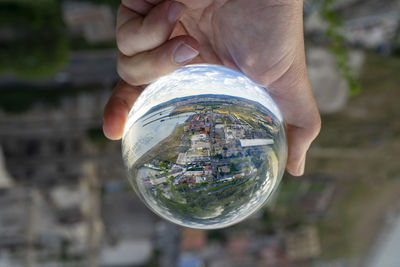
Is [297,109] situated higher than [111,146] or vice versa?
[297,109]

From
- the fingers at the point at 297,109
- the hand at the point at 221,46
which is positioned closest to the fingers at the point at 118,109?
the hand at the point at 221,46

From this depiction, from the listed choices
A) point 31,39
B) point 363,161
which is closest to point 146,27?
point 31,39

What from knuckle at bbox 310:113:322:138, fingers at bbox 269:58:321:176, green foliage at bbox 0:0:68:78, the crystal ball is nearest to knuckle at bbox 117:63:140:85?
the crystal ball

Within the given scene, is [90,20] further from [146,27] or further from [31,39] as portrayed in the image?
[146,27]

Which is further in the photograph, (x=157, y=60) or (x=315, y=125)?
(x=315, y=125)

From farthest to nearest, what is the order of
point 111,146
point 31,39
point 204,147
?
point 111,146 < point 31,39 < point 204,147

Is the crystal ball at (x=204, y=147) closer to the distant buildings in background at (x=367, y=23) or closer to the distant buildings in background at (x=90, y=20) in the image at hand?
the distant buildings in background at (x=367, y=23)
